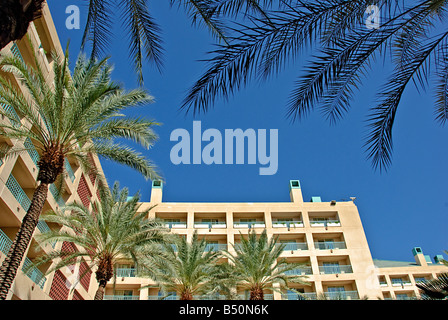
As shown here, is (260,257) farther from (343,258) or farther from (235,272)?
(343,258)

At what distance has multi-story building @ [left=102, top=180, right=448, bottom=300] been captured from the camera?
111 ft

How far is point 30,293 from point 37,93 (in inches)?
427

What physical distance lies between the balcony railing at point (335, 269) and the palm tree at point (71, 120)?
2645 cm

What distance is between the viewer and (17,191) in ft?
59.1

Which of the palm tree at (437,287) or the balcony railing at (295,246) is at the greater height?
the balcony railing at (295,246)

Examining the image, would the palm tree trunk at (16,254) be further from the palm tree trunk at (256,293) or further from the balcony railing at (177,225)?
the balcony railing at (177,225)

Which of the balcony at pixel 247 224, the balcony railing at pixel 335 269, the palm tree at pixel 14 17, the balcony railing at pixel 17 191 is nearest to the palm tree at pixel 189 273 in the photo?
the balcony railing at pixel 17 191

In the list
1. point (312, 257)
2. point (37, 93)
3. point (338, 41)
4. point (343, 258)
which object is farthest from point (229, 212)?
point (338, 41)

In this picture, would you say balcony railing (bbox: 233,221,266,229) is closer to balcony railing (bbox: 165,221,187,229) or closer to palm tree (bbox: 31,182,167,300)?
balcony railing (bbox: 165,221,187,229)

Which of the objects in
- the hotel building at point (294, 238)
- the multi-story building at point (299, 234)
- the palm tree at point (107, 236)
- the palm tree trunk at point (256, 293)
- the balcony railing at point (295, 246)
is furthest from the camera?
the balcony railing at point (295, 246)

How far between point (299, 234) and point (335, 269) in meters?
4.78

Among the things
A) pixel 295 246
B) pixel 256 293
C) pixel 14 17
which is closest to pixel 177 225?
pixel 295 246

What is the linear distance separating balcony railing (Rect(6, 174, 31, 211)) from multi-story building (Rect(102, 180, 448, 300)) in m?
16.4

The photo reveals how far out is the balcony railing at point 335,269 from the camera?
34.8 metres
